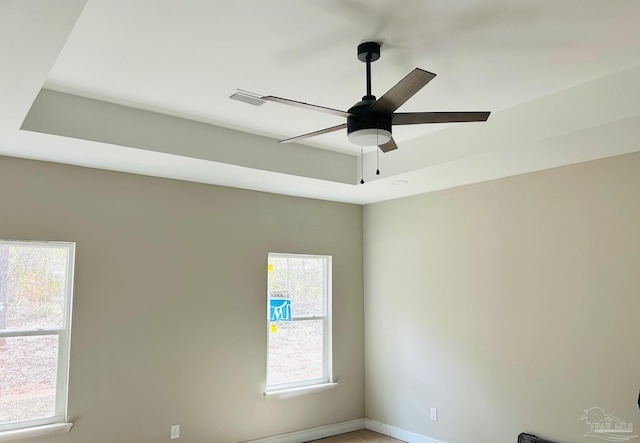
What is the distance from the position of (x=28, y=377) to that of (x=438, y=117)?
357 centimetres

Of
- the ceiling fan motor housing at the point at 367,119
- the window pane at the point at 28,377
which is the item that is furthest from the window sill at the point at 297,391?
the ceiling fan motor housing at the point at 367,119

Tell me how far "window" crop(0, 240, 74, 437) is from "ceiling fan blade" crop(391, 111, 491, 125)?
298 cm

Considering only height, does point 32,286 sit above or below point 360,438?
above

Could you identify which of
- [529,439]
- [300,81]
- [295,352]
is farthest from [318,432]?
[300,81]

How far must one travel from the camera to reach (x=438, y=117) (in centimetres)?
251

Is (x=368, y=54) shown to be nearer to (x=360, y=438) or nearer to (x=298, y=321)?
(x=298, y=321)

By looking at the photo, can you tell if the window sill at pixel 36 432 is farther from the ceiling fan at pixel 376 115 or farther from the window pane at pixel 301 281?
the ceiling fan at pixel 376 115

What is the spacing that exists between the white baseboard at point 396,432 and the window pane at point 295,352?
786 millimetres

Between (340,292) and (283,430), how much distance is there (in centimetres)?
155

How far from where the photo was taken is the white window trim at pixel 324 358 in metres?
5.11

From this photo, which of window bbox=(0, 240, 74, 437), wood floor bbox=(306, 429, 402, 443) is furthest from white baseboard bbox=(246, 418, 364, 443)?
window bbox=(0, 240, 74, 437)

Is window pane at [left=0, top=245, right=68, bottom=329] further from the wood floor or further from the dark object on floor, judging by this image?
the dark object on floor

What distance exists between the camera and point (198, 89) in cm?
334

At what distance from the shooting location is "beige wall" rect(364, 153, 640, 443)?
3.77m
